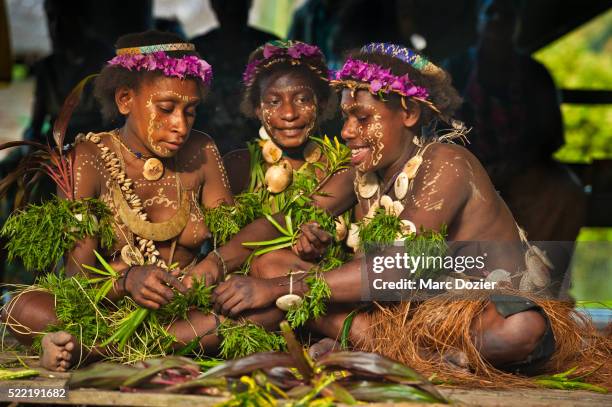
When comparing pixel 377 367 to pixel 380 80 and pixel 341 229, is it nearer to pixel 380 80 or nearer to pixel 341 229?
pixel 341 229

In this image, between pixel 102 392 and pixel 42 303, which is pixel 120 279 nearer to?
pixel 42 303

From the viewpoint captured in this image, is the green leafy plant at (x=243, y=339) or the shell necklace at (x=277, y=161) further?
the shell necklace at (x=277, y=161)

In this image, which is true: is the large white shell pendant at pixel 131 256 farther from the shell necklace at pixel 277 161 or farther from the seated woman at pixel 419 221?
the shell necklace at pixel 277 161

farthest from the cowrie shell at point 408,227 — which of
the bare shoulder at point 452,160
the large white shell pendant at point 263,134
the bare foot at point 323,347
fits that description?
the large white shell pendant at point 263,134

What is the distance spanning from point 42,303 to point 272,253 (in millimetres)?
997

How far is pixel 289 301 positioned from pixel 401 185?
2.25ft

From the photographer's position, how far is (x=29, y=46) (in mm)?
5941

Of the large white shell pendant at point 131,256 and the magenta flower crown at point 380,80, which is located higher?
the magenta flower crown at point 380,80

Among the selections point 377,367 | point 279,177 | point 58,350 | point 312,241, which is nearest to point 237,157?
point 279,177

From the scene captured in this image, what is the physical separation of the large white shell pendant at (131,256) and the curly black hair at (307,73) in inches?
36.3

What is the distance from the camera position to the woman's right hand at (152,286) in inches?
153

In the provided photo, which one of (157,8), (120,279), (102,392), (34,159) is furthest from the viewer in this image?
(157,8)

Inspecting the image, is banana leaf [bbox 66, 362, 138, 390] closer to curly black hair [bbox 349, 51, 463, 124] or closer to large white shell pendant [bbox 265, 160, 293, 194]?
large white shell pendant [bbox 265, 160, 293, 194]

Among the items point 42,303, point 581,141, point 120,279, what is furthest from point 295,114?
point 581,141
